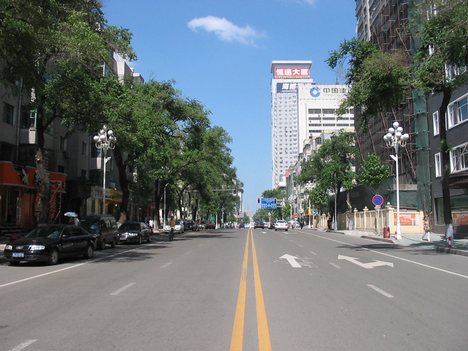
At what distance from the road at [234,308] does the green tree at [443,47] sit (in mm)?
9596

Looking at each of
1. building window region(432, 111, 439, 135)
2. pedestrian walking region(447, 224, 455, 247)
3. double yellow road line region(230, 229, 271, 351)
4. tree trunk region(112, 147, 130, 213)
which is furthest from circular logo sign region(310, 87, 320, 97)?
double yellow road line region(230, 229, 271, 351)

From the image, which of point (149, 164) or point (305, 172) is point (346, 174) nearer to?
point (305, 172)

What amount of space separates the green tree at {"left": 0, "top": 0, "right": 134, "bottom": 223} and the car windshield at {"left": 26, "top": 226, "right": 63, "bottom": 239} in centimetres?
524

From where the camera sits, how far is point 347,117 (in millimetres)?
162125

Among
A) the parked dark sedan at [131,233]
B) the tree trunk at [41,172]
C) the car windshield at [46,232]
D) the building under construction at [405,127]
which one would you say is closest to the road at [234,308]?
the car windshield at [46,232]

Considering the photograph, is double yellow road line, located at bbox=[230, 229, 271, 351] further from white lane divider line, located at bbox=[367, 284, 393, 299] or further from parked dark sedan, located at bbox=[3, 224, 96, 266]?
parked dark sedan, located at bbox=[3, 224, 96, 266]

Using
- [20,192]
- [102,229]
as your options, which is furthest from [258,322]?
[20,192]

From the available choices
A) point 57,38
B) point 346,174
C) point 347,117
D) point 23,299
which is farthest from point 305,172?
point 347,117

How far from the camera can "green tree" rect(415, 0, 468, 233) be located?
20.8 metres

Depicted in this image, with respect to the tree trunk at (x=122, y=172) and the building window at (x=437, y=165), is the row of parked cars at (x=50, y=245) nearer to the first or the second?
the tree trunk at (x=122, y=172)

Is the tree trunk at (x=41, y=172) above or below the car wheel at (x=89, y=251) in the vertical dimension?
above

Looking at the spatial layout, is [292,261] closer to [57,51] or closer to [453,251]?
[453,251]

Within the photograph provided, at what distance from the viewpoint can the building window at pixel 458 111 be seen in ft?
130

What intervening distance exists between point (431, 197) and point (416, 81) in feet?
84.0
